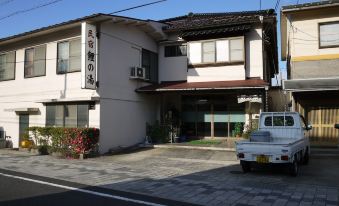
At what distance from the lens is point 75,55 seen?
17562mm

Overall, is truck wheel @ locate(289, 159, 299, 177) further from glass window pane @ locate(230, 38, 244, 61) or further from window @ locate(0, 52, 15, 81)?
window @ locate(0, 52, 15, 81)

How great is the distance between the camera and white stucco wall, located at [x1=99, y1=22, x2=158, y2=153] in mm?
16844

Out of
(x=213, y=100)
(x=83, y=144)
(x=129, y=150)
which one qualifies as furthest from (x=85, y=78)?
(x=213, y=100)

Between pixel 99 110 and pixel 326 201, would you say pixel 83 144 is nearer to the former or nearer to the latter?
pixel 99 110

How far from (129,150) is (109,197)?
983 cm

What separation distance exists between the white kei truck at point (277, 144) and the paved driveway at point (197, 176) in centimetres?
52

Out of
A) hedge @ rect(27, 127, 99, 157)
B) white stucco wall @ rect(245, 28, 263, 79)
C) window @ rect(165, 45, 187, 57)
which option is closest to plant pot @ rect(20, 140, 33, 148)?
hedge @ rect(27, 127, 99, 157)

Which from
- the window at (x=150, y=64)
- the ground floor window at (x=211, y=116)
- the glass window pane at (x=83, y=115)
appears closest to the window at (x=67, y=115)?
the glass window pane at (x=83, y=115)

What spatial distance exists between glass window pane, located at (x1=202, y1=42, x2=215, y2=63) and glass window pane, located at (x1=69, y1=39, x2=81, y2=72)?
678 cm

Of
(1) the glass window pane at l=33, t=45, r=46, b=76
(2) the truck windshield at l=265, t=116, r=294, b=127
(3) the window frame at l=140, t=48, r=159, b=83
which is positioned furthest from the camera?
(3) the window frame at l=140, t=48, r=159, b=83

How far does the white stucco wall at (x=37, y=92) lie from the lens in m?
17.3

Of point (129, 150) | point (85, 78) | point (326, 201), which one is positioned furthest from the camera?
point (129, 150)

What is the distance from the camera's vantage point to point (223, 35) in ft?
62.3

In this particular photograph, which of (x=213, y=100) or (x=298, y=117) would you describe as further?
(x=213, y=100)
